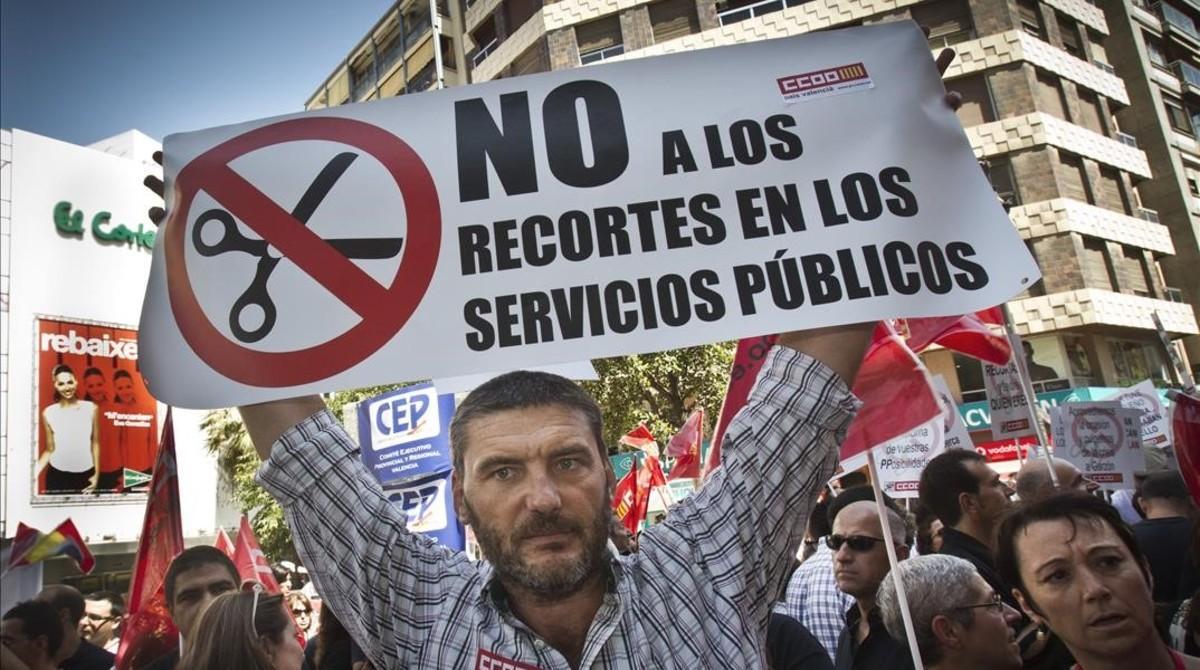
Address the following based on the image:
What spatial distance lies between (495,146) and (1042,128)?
2317cm

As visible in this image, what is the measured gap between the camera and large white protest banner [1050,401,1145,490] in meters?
6.30

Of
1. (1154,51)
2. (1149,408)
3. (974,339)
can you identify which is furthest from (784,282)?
(1154,51)

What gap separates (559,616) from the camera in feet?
5.65

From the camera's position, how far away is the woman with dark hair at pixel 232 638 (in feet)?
8.88

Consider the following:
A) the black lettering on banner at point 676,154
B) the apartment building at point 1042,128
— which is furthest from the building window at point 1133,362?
the black lettering on banner at point 676,154

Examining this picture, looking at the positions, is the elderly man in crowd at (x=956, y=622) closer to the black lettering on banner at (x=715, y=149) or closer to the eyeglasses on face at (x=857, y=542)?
the eyeglasses on face at (x=857, y=542)

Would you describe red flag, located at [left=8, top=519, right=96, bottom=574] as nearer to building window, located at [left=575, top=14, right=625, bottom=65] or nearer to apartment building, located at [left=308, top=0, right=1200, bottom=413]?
apartment building, located at [left=308, top=0, right=1200, bottom=413]

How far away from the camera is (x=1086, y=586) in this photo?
223cm

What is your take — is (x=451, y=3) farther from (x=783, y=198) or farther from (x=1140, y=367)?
(x=783, y=198)

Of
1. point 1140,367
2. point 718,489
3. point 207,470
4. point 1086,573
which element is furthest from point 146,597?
point 207,470

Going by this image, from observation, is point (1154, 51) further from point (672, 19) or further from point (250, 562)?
point (250, 562)

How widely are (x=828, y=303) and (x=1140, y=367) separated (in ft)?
87.4

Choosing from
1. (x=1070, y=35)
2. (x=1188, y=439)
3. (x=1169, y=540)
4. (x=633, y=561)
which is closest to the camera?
(x=633, y=561)

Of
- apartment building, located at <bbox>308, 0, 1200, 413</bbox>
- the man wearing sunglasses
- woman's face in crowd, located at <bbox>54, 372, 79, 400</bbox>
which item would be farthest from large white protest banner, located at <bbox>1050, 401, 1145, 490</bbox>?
woman's face in crowd, located at <bbox>54, 372, 79, 400</bbox>
